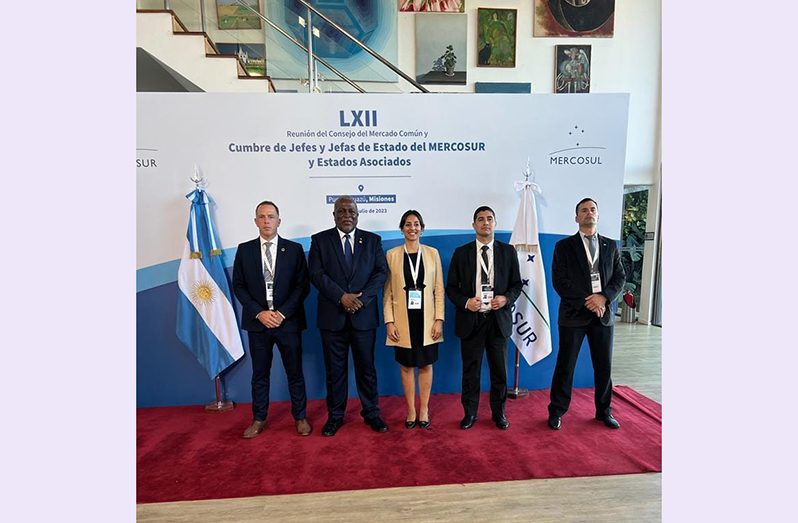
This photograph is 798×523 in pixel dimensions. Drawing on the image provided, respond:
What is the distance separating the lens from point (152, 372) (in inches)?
146

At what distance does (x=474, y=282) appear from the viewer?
319 cm

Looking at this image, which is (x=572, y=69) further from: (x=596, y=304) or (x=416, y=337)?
(x=416, y=337)

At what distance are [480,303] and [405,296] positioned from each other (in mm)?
565

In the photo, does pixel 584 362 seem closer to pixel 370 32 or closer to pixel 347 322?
pixel 347 322

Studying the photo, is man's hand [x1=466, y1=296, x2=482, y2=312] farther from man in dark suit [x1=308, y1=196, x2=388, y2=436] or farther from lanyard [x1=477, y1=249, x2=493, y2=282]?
man in dark suit [x1=308, y1=196, x2=388, y2=436]

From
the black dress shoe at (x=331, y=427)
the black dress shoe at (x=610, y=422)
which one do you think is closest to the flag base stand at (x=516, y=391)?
the black dress shoe at (x=610, y=422)

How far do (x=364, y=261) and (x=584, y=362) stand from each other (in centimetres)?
249

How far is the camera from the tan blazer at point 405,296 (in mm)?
3133

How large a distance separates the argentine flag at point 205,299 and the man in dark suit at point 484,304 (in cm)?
191

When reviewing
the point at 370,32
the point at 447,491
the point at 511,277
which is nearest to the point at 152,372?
the point at 447,491

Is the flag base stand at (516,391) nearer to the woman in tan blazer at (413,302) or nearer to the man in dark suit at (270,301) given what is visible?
the woman in tan blazer at (413,302)

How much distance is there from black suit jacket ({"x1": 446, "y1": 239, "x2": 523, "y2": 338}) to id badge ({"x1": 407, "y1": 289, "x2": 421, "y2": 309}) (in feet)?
0.89

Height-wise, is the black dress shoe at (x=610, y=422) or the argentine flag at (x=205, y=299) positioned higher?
the argentine flag at (x=205, y=299)

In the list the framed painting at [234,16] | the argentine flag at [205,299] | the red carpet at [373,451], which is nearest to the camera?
the red carpet at [373,451]
